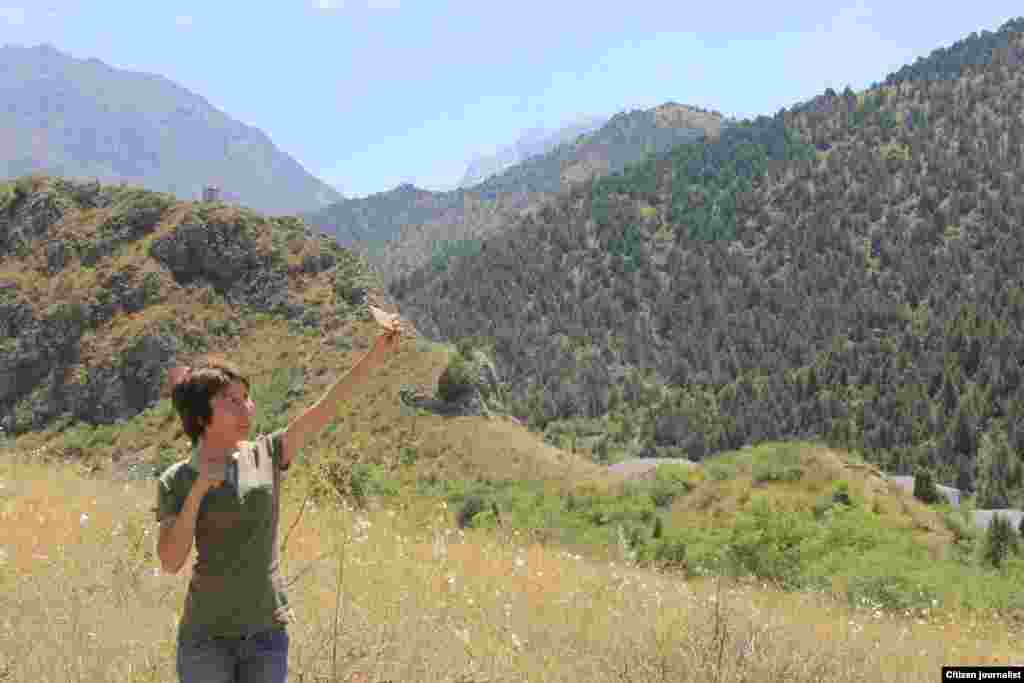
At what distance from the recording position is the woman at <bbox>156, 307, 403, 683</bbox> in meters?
3.10

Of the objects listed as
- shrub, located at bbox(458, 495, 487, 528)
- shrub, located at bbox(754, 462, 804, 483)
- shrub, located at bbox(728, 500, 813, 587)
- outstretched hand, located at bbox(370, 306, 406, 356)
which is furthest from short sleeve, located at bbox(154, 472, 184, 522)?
shrub, located at bbox(754, 462, 804, 483)

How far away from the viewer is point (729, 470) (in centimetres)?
2039

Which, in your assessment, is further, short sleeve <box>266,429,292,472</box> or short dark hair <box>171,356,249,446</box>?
short sleeve <box>266,429,292,472</box>

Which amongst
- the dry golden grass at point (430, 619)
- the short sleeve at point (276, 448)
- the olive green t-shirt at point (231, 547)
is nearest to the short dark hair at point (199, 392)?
the olive green t-shirt at point (231, 547)

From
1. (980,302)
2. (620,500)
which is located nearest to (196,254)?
(620,500)

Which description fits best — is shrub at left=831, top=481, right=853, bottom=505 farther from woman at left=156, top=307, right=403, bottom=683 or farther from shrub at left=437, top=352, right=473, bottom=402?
woman at left=156, top=307, right=403, bottom=683

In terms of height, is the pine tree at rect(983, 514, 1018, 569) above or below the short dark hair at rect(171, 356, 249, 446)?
below

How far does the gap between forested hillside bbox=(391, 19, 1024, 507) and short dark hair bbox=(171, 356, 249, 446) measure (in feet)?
204

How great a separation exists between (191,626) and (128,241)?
30061 mm

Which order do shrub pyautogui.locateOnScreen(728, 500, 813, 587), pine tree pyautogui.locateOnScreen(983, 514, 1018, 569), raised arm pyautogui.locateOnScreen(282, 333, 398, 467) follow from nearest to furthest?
raised arm pyautogui.locateOnScreen(282, 333, 398, 467)
shrub pyautogui.locateOnScreen(728, 500, 813, 587)
pine tree pyautogui.locateOnScreen(983, 514, 1018, 569)

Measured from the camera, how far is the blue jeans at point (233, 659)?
3.08 meters

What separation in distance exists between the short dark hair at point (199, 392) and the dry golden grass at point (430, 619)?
1180 mm

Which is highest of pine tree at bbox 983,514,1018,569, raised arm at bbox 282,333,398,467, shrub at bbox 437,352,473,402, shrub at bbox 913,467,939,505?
raised arm at bbox 282,333,398,467

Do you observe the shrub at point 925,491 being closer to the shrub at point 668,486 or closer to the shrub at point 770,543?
the shrub at point 668,486
